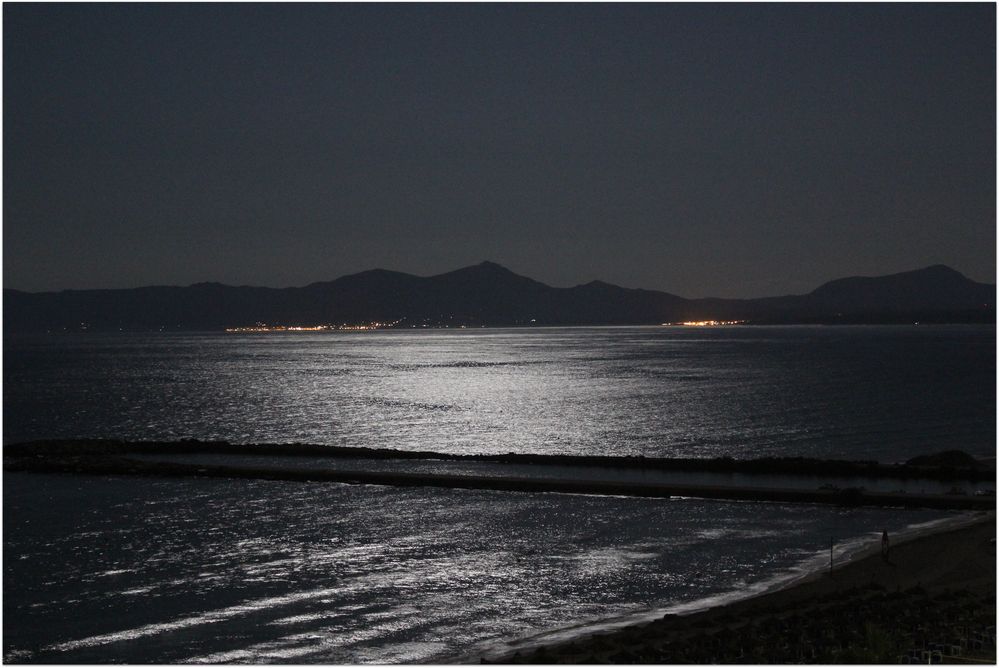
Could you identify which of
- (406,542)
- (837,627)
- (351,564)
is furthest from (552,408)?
(837,627)

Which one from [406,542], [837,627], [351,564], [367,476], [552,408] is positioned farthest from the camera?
[552,408]

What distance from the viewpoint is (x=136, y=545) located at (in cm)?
2153

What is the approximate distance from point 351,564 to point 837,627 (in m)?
10.6

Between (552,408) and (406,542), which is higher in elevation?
(406,542)

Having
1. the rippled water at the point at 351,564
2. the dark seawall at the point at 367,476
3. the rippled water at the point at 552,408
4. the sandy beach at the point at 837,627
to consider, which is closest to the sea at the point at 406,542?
the rippled water at the point at 351,564

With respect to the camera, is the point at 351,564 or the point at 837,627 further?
the point at 351,564

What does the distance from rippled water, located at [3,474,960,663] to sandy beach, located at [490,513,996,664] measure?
62.5 inches

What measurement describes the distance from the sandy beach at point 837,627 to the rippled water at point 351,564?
5.21ft

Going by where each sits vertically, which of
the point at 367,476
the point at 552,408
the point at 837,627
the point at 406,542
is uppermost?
the point at 837,627

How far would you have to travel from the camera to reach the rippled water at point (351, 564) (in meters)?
15.0

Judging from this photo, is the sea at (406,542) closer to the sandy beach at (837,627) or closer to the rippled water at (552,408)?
the rippled water at (552,408)

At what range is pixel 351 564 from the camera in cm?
1945

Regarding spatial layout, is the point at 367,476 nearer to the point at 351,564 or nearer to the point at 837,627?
the point at 351,564

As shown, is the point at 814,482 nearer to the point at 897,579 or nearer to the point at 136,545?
the point at 897,579
